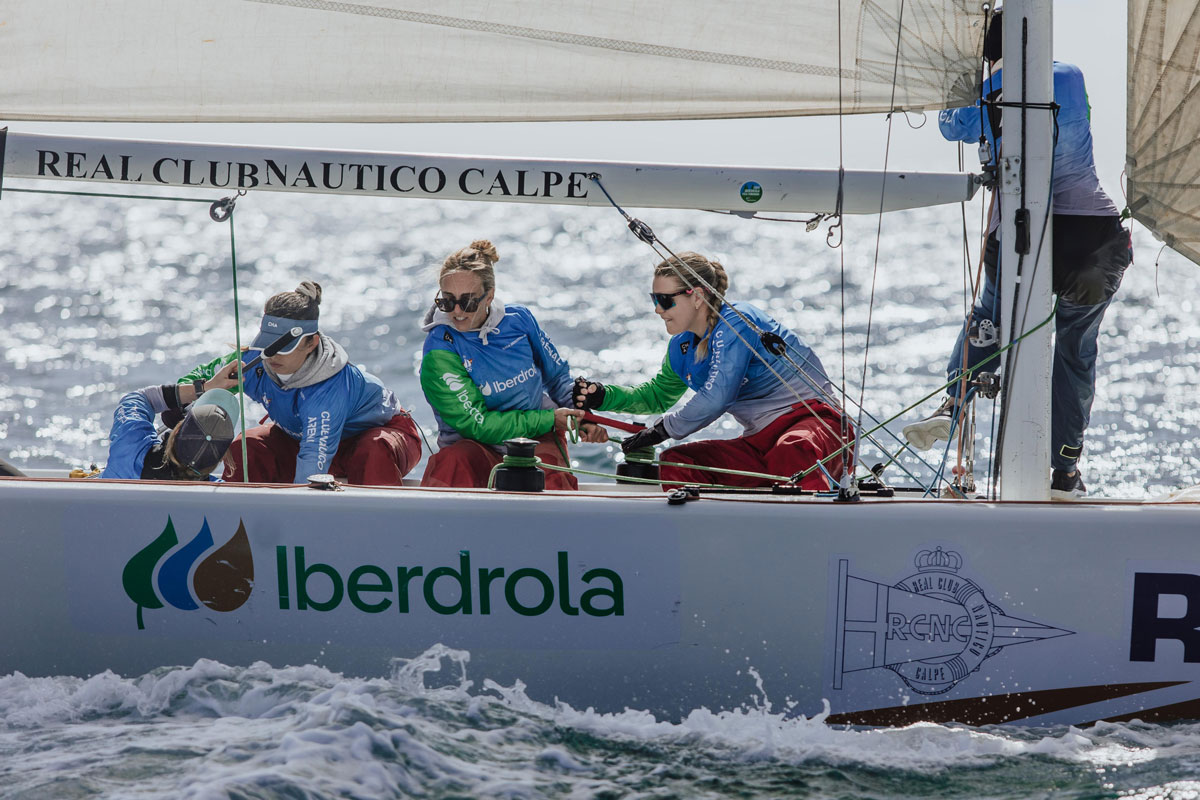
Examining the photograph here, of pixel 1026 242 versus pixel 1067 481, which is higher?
pixel 1026 242

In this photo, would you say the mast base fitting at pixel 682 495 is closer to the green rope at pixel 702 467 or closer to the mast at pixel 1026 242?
the green rope at pixel 702 467

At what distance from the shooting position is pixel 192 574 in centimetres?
334

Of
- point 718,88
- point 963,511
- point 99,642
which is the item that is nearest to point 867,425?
point 963,511

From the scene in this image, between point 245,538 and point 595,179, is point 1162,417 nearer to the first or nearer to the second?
point 595,179

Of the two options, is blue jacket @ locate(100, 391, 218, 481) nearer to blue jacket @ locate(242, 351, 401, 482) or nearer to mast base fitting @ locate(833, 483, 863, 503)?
blue jacket @ locate(242, 351, 401, 482)

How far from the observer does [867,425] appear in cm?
392

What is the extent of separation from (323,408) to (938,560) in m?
1.75

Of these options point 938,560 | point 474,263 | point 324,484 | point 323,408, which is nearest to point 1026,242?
point 938,560

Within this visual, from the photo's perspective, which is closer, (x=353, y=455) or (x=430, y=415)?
(x=353, y=455)

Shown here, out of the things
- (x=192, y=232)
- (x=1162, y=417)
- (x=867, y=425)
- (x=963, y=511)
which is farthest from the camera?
(x=192, y=232)

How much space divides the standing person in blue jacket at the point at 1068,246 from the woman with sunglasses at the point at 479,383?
104cm

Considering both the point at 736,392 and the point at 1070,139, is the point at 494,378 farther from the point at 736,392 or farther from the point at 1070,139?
the point at 1070,139

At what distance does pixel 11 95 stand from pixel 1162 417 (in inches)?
317

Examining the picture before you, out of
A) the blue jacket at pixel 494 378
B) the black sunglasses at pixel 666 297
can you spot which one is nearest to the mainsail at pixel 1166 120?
the black sunglasses at pixel 666 297
